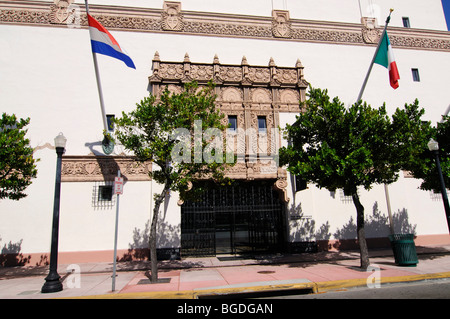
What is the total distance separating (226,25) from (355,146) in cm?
1125

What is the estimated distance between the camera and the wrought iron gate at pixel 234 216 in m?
14.2

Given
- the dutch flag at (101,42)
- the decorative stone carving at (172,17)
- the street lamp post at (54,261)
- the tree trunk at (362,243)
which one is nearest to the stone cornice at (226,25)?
the decorative stone carving at (172,17)


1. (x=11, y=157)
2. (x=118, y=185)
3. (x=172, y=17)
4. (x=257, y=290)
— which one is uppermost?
(x=172, y=17)

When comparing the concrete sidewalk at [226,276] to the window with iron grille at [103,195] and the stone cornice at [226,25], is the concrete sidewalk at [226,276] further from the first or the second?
the stone cornice at [226,25]

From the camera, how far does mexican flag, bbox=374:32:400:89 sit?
1196cm

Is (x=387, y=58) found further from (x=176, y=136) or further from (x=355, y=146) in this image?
(x=176, y=136)

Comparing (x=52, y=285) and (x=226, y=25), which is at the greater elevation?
(x=226, y=25)

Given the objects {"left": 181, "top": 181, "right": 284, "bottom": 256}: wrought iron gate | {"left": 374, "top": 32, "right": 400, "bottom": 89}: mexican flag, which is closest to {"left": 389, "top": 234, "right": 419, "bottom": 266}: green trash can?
{"left": 181, "top": 181, "right": 284, "bottom": 256}: wrought iron gate

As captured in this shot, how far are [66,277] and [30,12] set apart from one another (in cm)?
1401

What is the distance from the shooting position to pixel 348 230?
582 inches

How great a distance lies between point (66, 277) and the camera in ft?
32.8

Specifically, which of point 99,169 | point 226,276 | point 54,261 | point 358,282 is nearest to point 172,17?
Result: point 99,169

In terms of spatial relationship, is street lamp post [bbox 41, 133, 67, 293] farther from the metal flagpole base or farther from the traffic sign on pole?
the traffic sign on pole
